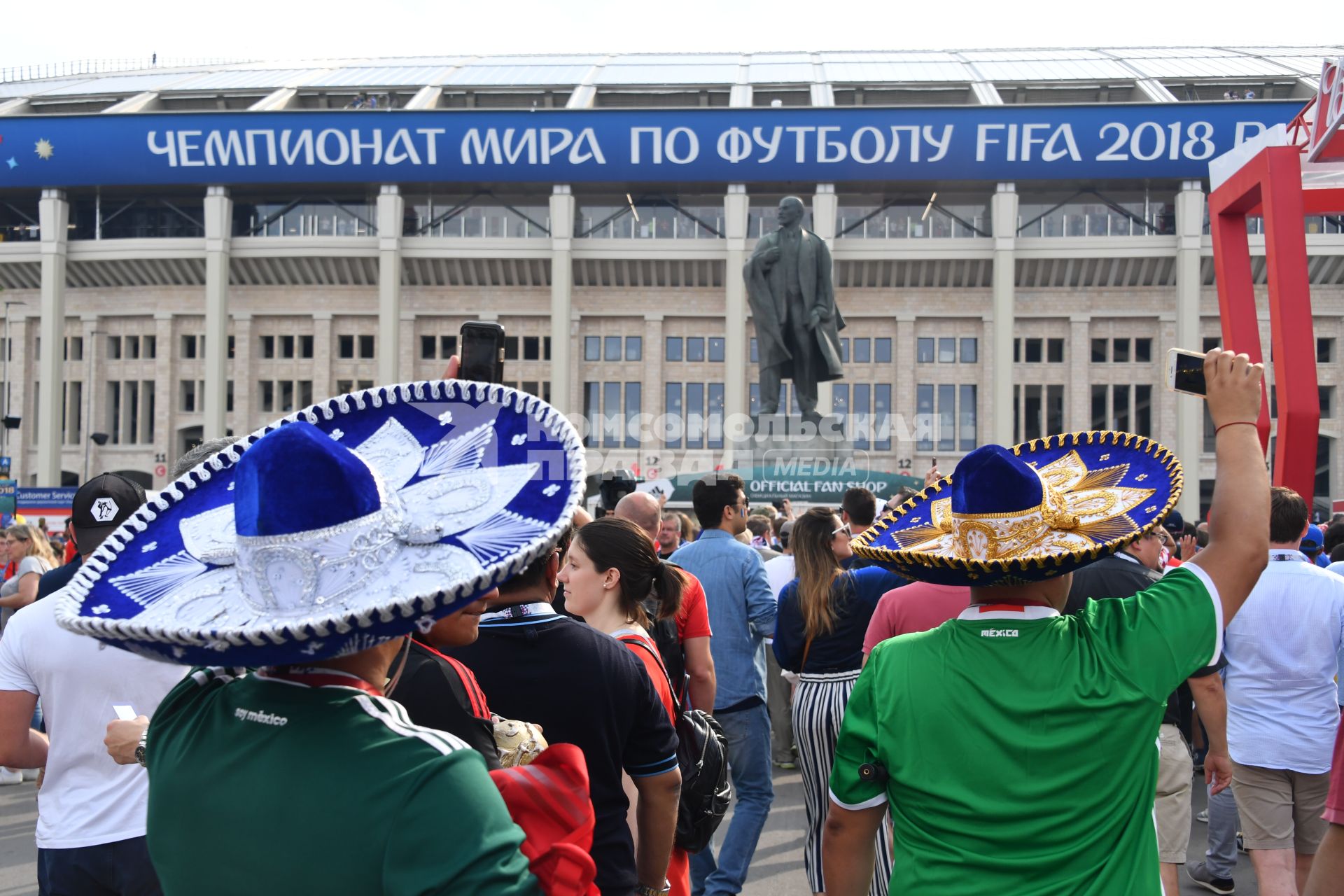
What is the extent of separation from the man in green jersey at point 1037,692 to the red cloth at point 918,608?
4.90ft

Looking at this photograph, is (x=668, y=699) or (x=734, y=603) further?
(x=734, y=603)

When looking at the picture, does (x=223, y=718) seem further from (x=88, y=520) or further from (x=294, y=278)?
(x=294, y=278)

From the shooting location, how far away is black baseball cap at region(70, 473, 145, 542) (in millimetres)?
3139

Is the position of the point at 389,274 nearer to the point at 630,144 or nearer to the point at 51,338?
the point at 630,144

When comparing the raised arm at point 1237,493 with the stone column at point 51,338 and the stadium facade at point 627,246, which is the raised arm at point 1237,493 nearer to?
the stadium facade at point 627,246

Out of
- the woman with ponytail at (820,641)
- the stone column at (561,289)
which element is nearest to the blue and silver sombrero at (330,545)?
the woman with ponytail at (820,641)

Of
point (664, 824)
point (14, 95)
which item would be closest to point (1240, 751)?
point (664, 824)

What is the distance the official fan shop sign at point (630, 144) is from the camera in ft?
111

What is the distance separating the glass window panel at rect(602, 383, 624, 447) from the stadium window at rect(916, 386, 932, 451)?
1008 cm

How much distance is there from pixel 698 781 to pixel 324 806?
5.95ft

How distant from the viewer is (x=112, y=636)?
1.36m

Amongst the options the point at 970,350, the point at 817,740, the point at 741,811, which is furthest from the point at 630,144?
Result: the point at 817,740

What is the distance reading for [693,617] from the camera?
4.13m

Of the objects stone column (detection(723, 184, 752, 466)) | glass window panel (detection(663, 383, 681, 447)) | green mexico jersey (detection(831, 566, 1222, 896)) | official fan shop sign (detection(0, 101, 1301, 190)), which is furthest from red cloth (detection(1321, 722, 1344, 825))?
glass window panel (detection(663, 383, 681, 447))
